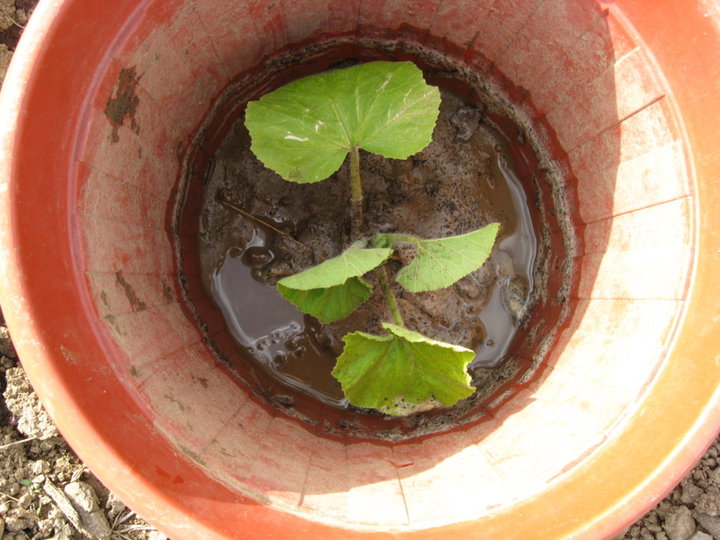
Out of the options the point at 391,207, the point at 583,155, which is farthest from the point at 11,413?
the point at 583,155

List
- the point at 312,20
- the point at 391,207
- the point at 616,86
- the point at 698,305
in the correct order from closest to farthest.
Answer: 1. the point at 698,305
2. the point at 616,86
3. the point at 312,20
4. the point at 391,207

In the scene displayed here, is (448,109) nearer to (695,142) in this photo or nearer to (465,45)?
(465,45)

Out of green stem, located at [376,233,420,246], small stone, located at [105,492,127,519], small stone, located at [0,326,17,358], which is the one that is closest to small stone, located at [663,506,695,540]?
green stem, located at [376,233,420,246]

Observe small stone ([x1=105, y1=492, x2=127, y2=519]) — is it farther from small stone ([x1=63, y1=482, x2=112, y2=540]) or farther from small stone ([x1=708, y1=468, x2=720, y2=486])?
small stone ([x1=708, y1=468, x2=720, y2=486])

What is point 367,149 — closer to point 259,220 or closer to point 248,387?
point 259,220

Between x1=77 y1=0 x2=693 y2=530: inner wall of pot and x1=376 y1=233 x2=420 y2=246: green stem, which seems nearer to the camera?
x1=77 y1=0 x2=693 y2=530: inner wall of pot

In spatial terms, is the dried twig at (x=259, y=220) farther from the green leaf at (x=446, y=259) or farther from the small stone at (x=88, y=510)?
the small stone at (x=88, y=510)

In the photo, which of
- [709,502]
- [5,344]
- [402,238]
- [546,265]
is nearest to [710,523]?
[709,502]
